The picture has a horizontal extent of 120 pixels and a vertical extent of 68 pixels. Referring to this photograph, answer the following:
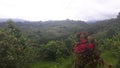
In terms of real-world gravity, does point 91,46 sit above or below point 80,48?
above

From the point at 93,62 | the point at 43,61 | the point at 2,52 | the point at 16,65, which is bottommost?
the point at 43,61

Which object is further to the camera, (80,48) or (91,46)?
(80,48)

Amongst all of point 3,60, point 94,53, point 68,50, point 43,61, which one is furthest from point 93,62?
point 43,61

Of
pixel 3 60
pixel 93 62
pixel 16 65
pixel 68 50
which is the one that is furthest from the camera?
pixel 68 50

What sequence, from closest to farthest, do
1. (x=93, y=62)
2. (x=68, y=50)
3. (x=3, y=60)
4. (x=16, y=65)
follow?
(x=93, y=62) < (x=3, y=60) < (x=16, y=65) < (x=68, y=50)

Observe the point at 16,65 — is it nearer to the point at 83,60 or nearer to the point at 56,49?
the point at 83,60

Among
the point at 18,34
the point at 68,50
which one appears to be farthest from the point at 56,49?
the point at 18,34

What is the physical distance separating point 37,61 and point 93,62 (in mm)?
45300

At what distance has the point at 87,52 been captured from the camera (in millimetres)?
15016

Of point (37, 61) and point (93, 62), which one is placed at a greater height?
point (93, 62)

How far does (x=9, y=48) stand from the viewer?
29500 mm

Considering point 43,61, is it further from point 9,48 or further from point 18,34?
point 9,48

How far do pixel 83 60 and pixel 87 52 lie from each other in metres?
0.60

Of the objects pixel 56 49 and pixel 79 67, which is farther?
pixel 56 49
